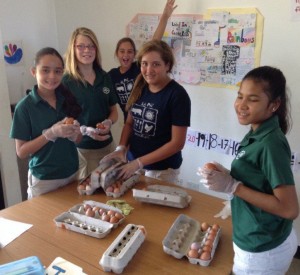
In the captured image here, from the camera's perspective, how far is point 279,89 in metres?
1.10

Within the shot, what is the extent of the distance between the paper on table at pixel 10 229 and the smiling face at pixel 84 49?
109cm

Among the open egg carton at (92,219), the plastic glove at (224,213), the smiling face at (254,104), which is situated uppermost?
the smiling face at (254,104)

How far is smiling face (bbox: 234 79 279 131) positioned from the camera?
1.08 metres

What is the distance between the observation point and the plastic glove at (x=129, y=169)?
1.76 m

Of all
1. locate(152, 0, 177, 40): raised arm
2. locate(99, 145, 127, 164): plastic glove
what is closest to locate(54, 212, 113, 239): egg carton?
locate(99, 145, 127, 164): plastic glove

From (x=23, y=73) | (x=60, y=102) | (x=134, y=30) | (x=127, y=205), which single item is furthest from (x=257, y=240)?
(x=23, y=73)

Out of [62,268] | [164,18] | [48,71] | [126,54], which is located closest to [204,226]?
[62,268]

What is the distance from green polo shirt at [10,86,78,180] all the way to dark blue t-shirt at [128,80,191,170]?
0.41m

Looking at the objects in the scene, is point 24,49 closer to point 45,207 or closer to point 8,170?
point 8,170

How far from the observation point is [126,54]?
8.22 feet

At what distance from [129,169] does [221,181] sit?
749 mm

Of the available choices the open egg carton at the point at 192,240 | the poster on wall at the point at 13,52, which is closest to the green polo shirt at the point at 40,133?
the open egg carton at the point at 192,240

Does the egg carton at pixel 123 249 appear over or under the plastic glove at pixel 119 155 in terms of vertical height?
under

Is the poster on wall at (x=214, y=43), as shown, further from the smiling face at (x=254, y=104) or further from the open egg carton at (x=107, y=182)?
the smiling face at (x=254, y=104)
